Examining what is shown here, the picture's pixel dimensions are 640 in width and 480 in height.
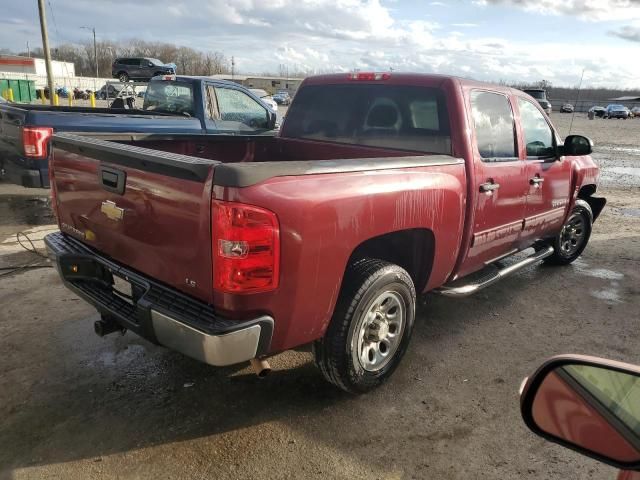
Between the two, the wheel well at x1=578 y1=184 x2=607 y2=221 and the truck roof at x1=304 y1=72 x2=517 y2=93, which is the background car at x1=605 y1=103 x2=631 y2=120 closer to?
the wheel well at x1=578 y1=184 x2=607 y2=221

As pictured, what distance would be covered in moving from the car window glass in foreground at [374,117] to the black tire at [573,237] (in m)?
2.73

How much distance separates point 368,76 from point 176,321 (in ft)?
8.74

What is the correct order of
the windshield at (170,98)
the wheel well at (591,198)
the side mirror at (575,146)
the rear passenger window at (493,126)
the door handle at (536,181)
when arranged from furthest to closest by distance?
the windshield at (170,98), the wheel well at (591,198), the side mirror at (575,146), the door handle at (536,181), the rear passenger window at (493,126)

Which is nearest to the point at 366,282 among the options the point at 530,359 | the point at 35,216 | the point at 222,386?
the point at 222,386

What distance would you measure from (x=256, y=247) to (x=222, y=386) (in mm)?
1421

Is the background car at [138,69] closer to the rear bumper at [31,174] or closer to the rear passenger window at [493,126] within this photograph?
the rear bumper at [31,174]

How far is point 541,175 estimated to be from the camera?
14.9 feet

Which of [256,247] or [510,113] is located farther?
[510,113]

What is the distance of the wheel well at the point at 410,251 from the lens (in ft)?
10.7

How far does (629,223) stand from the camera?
8266 mm

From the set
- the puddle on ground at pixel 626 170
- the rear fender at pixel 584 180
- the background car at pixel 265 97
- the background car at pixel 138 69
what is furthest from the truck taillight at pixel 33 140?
the background car at pixel 138 69

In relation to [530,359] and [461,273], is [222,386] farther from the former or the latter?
[530,359]

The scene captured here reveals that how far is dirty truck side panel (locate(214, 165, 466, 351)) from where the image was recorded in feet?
7.74

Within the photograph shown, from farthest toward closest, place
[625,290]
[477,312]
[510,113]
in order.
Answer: [625,290]
[477,312]
[510,113]
